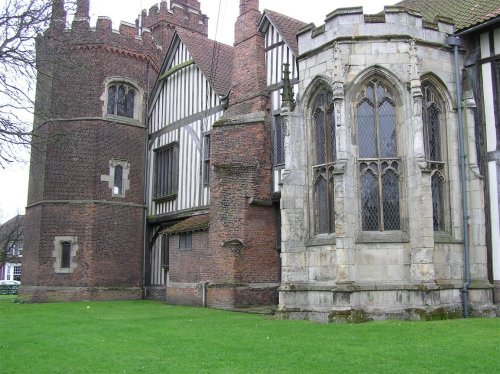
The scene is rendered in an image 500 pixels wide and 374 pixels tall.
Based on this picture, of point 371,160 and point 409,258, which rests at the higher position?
point 371,160

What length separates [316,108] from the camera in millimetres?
14117

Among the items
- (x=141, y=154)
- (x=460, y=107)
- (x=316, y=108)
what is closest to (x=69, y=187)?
(x=141, y=154)

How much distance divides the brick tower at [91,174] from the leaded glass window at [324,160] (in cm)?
1190

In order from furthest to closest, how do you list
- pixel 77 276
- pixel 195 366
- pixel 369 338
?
pixel 77 276 < pixel 369 338 < pixel 195 366

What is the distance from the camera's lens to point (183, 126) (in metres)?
23.0

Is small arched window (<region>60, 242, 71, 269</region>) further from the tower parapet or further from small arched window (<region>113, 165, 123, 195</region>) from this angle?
the tower parapet

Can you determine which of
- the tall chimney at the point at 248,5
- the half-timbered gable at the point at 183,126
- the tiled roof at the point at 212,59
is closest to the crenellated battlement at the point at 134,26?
the half-timbered gable at the point at 183,126

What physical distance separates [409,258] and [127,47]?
17072mm

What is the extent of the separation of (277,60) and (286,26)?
1.17 metres

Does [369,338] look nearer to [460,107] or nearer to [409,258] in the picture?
[409,258]

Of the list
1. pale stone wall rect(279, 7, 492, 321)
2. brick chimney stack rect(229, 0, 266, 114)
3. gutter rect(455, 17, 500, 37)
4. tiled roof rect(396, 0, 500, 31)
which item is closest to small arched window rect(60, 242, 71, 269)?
brick chimney stack rect(229, 0, 266, 114)

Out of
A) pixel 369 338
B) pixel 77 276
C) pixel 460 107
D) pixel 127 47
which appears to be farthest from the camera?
pixel 127 47

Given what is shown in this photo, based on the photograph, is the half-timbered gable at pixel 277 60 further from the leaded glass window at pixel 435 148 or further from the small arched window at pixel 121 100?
the small arched window at pixel 121 100

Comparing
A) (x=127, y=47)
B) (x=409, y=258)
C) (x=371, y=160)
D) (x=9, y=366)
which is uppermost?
(x=127, y=47)
